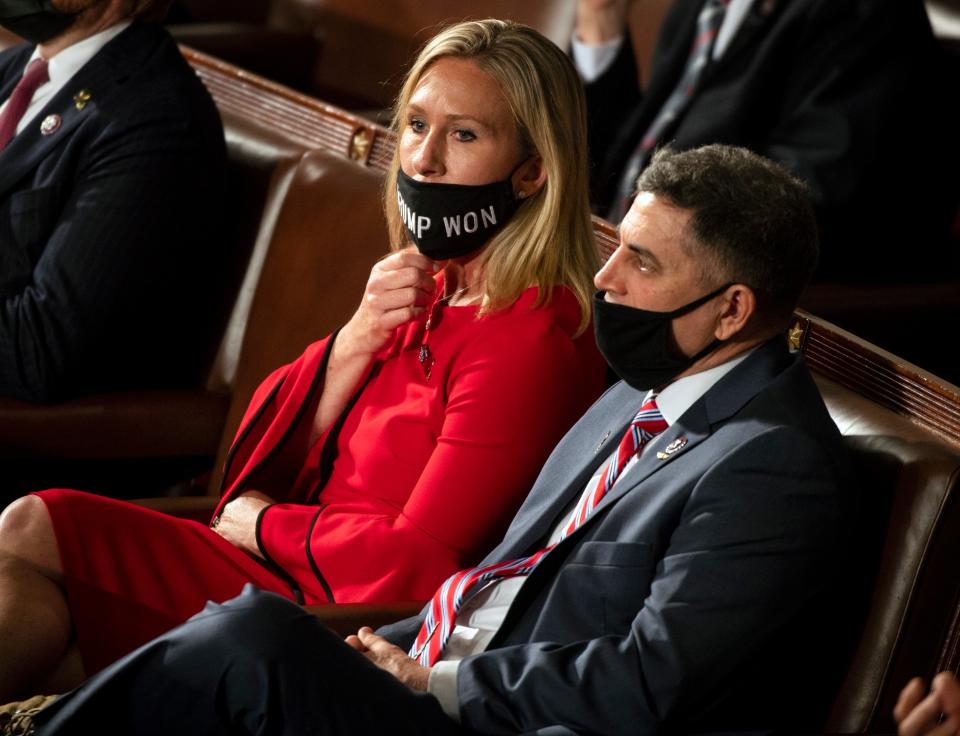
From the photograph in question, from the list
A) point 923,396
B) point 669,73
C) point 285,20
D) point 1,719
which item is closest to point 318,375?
point 1,719

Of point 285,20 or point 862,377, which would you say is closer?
point 862,377

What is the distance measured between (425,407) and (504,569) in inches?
13.3

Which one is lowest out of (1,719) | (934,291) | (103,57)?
(1,719)

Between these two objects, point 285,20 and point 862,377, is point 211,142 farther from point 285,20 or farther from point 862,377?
point 285,20

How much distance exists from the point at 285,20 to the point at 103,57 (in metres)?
2.20

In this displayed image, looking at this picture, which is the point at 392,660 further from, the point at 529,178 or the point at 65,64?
the point at 65,64

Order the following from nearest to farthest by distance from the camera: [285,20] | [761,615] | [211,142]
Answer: [761,615]
[211,142]
[285,20]

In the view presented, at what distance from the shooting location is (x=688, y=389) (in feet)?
5.61

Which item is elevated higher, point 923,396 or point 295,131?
point 923,396

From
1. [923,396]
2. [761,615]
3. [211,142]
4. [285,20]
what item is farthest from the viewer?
[285,20]

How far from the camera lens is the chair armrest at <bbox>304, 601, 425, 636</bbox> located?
185cm

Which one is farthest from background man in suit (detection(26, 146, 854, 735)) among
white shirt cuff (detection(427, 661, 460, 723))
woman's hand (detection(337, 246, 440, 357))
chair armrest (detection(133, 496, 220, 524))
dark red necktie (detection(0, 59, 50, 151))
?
dark red necktie (detection(0, 59, 50, 151))

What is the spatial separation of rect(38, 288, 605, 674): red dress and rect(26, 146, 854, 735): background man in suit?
14 cm

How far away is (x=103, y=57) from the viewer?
2646 mm
